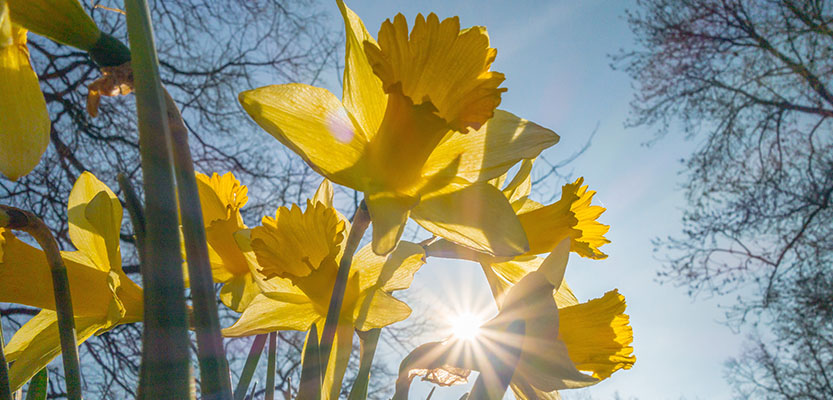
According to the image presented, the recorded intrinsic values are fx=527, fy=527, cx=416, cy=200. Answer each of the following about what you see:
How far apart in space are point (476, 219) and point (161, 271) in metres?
0.14

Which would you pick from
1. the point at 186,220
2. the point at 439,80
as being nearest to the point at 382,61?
the point at 439,80

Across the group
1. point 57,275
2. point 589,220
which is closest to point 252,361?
point 57,275

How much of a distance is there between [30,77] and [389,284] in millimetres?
210

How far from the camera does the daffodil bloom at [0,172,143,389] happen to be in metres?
0.29

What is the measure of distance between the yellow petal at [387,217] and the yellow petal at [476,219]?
0.4 inches

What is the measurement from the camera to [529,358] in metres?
0.25

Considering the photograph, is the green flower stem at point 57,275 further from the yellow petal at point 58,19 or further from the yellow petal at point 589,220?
the yellow petal at point 589,220

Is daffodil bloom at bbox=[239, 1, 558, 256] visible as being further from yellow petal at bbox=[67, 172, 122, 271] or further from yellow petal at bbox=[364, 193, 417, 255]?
yellow petal at bbox=[67, 172, 122, 271]

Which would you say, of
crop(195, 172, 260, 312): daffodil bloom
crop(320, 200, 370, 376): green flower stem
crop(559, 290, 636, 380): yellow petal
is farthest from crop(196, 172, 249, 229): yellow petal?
crop(559, 290, 636, 380): yellow petal

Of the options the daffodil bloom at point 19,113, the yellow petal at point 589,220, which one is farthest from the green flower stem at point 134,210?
the yellow petal at point 589,220

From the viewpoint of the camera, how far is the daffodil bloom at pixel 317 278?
29 centimetres

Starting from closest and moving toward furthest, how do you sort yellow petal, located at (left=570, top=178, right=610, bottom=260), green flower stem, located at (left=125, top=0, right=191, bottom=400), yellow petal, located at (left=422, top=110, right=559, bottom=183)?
green flower stem, located at (left=125, top=0, right=191, bottom=400) → yellow petal, located at (left=422, top=110, right=559, bottom=183) → yellow petal, located at (left=570, top=178, right=610, bottom=260)

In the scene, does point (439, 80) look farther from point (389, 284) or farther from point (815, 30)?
point (815, 30)

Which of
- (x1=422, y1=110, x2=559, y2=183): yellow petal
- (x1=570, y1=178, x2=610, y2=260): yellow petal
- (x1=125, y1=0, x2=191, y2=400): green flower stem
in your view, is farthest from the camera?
(x1=570, y1=178, x2=610, y2=260): yellow petal
